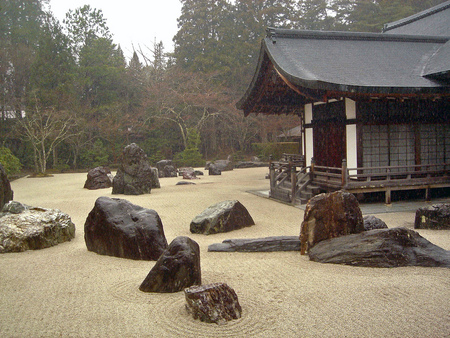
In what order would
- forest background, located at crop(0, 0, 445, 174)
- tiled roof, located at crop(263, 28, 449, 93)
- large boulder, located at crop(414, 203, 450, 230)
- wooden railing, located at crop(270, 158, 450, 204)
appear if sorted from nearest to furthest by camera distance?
large boulder, located at crop(414, 203, 450, 230) < tiled roof, located at crop(263, 28, 449, 93) < wooden railing, located at crop(270, 158, 450, 204) < forest background, located at crop(0, 0, 445, 174)

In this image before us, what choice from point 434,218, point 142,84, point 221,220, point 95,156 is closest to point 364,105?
point 434,218

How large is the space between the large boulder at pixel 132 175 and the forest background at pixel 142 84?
987cm

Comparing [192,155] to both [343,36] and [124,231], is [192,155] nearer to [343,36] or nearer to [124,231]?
[343,36]

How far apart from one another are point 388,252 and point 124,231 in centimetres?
359

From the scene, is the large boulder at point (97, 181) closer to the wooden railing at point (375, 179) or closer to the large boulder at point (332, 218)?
the wooden railing at point (375, 179)

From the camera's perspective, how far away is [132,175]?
44.2 ft

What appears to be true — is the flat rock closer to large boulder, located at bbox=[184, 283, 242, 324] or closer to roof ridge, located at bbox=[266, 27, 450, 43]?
large boulder, located at bbox=[184, 283, 242, 324]

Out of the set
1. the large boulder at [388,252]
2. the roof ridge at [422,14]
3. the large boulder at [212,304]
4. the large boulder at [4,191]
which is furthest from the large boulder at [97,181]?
the roof ridge at [422,14]

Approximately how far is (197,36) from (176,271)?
1272 inches

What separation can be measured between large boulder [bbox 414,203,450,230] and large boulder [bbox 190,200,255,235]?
3.22 metres

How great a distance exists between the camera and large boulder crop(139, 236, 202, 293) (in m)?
4.29

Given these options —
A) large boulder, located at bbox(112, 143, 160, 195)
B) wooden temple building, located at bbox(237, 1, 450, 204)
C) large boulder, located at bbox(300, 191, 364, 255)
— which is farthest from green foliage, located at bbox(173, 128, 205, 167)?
large boulder, located at bbox(300, 191, 364, 255)

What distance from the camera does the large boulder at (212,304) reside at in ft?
11.7

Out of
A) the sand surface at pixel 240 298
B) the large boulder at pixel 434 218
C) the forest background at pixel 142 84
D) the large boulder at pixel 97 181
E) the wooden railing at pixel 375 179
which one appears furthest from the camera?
the forest background at pixel 142 84
